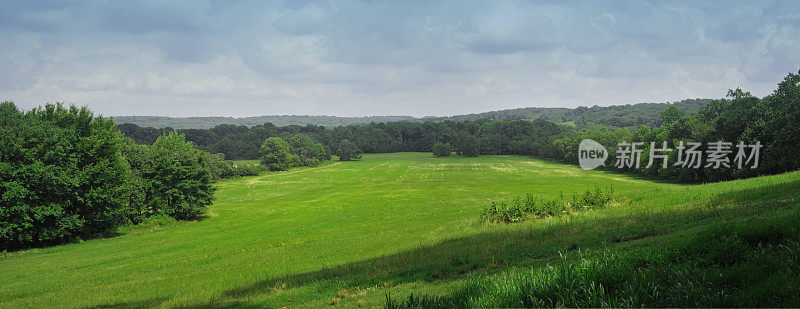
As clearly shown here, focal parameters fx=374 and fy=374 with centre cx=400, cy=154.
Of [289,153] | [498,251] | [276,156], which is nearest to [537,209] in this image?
[498,251]

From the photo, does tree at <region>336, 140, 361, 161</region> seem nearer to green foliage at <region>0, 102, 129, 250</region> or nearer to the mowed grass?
green foliage at <region>0, 102, 129, 250</region>

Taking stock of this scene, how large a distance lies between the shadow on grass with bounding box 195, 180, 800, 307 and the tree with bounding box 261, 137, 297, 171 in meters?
123

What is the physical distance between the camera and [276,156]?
131500 mm

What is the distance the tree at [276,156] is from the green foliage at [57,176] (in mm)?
95381

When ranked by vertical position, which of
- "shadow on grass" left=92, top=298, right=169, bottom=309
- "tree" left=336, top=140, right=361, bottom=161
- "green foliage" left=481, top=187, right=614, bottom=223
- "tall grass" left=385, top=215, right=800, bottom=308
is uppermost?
"tall grass" left=385, top=215, right=800, bottom=308

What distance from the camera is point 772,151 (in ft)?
158

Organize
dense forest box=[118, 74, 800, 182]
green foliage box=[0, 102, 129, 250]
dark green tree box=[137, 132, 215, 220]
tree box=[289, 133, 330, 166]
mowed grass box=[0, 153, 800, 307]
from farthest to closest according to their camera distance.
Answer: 1. tree box=[289, 133, 330, 166]
2. dense forest box=[118, 74, 800, 182]
3. dark green tree box=[137, 132, 215, 220]
4. green foliage box=[0, 102, 129, 250]
5. mowed grass box=[0, 153, 800, 307]

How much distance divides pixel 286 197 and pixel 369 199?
18.1 m

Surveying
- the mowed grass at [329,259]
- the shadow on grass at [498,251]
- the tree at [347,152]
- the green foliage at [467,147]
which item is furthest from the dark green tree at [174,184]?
the green foliage at [467,147]

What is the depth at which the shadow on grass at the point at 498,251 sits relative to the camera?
37.4 feet

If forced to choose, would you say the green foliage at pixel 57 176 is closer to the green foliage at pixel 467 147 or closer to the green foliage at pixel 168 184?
the green foliage at pixel 168 184

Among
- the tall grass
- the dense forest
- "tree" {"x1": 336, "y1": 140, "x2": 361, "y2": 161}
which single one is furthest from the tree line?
"tree" {"x1": 336, "y1": 140, "x2": 361, "y2": 161}

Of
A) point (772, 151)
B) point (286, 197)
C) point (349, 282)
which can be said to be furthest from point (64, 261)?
point (772, 151)

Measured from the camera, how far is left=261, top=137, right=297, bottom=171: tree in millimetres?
131000
